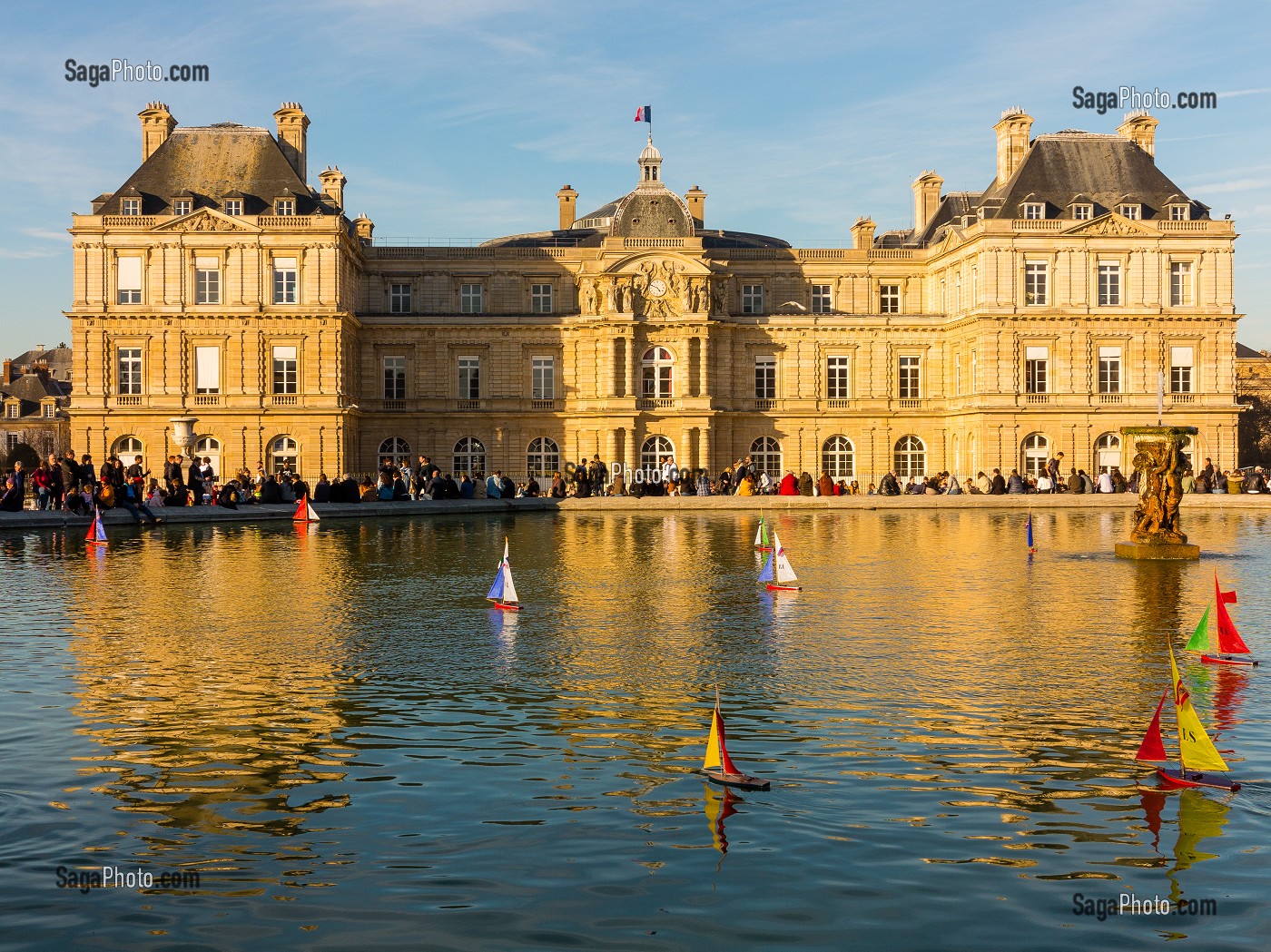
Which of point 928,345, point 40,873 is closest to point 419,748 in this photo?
point 40,873

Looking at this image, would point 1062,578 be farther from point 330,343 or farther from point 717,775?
point 330,343

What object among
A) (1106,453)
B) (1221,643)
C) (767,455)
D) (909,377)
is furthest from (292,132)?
(1221,643)

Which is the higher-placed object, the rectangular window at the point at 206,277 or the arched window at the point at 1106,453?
the rectangular window at the point at 206,277

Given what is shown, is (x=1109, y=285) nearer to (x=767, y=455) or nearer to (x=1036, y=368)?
(x=1036, y=368)

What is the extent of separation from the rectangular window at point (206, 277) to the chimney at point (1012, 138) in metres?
37.2

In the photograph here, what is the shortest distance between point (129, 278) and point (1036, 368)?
134ft

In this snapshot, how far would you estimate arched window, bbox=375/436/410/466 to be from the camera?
6206 cm

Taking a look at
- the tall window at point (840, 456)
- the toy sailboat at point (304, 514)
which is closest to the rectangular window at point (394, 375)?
the tall window at point (840, 456)

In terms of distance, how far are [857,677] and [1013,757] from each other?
2951 mm

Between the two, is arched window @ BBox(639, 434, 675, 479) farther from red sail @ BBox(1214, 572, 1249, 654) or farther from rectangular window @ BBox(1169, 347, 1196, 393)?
red sail @ BBox(1214, 572, 1249, 654)

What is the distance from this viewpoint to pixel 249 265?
56.7 meters

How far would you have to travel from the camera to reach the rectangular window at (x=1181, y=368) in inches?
2381

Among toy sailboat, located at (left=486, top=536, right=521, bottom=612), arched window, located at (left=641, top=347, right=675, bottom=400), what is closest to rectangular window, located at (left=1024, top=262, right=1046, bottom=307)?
arched window, located at (left=641, top=347, right=675, bottom=400)

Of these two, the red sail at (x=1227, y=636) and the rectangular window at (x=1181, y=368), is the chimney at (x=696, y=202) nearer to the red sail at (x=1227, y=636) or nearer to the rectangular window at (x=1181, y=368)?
the rectangular window at (x=1181, y=368)
